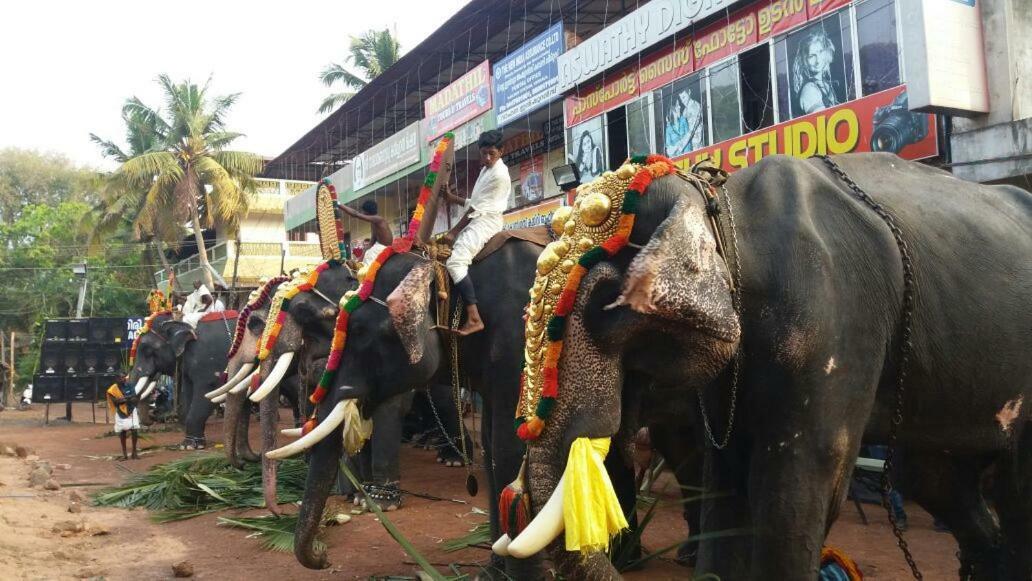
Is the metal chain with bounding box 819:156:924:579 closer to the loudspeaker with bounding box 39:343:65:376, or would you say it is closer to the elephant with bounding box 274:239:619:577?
the elephant with bounding box 274:239:619:577

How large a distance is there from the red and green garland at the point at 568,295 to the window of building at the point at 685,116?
9832 millimetres

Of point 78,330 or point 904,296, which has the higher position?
point 78,330

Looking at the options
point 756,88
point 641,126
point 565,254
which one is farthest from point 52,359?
point 565,254

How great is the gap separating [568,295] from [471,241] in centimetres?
288

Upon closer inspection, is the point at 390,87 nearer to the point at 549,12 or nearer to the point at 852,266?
the point at 549,12

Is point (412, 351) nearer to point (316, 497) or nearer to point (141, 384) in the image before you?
point (316, 497)

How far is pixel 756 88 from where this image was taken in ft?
38.0

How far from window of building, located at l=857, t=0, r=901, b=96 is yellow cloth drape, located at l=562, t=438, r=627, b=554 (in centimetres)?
855

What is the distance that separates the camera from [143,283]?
127ft

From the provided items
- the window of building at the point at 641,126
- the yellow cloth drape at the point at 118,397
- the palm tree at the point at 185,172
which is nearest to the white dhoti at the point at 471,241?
the window of building at the point at 641,126

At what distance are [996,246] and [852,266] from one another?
0.76 m

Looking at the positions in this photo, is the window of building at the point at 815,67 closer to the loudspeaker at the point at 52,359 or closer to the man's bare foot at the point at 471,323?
the man's bare foot at the point at 471,323

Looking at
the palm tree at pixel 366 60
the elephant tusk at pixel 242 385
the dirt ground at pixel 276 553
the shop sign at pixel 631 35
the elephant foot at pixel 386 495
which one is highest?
the palm tree at pixel 366 60

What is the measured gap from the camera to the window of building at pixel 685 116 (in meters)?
12.2
